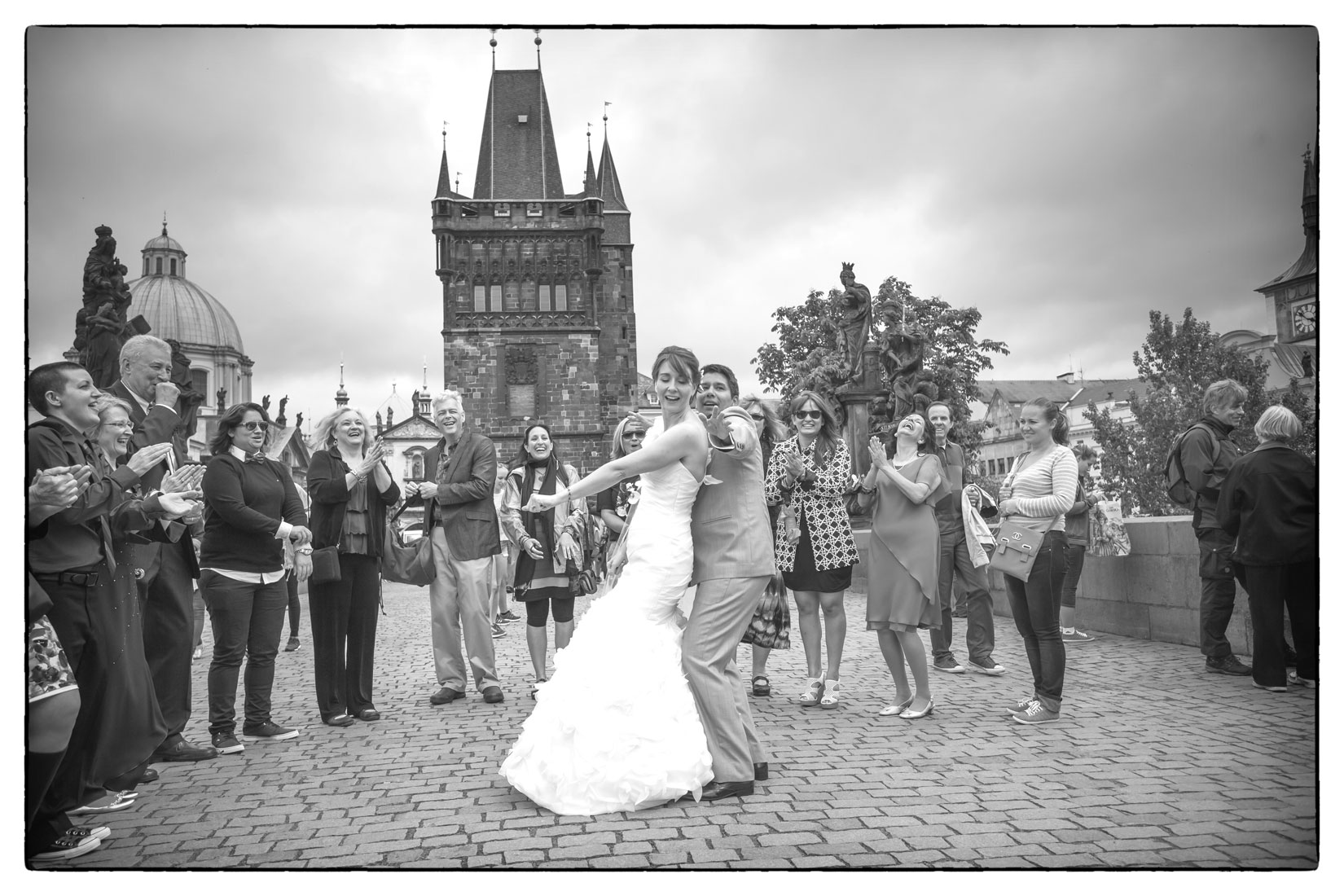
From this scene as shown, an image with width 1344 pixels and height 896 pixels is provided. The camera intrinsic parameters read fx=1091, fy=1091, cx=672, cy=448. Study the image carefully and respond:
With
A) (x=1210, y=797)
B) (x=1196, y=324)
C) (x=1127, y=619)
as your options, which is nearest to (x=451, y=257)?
(x=1196, y=324)

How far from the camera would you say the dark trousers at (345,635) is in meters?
6.78

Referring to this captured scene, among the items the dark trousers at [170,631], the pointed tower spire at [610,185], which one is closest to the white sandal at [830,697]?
the dark trousers at [170,631]

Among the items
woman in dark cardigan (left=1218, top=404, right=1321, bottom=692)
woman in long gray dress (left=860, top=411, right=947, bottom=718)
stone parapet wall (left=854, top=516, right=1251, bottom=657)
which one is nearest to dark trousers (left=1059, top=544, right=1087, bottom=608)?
stone parapet wall (left=854, top=516, right=1251, bottom=657)

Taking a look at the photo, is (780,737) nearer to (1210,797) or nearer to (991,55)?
(1210,797)

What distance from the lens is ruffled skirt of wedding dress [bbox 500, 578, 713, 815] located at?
14.8ft

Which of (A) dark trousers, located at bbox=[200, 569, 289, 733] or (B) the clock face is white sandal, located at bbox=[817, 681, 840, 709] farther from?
(B) the clock face

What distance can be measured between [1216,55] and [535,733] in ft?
13.8

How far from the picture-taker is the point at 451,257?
65.8 meters

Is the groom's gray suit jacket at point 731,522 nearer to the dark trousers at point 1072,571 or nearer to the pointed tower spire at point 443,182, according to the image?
the dark trousers at point 1072,571

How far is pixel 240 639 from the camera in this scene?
619cm

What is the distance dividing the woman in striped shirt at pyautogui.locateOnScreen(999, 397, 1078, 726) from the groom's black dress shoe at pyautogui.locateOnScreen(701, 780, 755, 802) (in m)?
2.19

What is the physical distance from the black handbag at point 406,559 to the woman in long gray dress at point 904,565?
299cm

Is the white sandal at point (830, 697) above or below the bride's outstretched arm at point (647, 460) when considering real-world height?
below

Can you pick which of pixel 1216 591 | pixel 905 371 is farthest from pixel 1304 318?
pixel 905 371
